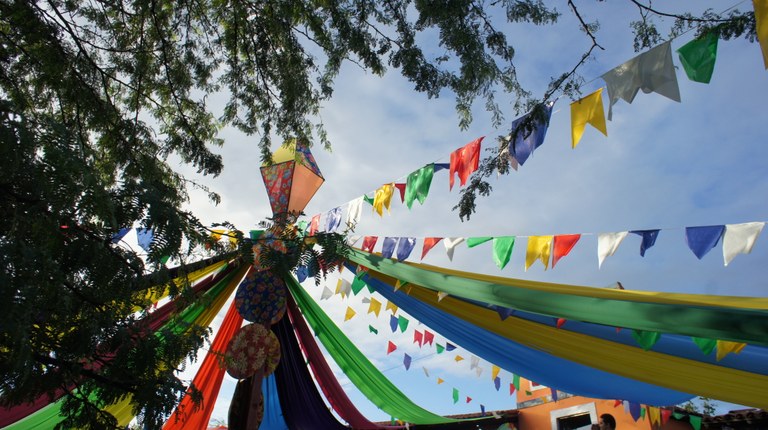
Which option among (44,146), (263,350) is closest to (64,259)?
(44,146)

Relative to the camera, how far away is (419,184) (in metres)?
3.68

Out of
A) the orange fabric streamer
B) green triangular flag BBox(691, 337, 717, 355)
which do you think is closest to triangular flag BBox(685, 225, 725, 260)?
green triangular flag BBox(691, 337, 717, 355)

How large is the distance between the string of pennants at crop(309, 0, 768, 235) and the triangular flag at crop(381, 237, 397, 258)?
58 cm

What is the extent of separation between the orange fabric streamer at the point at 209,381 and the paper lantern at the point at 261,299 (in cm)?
39

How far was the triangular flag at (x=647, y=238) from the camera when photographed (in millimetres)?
3125

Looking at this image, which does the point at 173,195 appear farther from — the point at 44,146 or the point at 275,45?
the point at 275,45

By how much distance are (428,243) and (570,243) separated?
42.8 inches

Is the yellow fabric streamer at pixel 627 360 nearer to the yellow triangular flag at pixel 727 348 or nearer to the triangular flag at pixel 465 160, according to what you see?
the yellow triangular flag at pixel 727 348

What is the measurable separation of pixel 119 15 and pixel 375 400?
4.12m

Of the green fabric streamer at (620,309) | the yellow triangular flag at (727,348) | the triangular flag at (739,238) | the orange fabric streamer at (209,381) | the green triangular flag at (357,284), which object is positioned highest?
the triangular flag at (739,238)

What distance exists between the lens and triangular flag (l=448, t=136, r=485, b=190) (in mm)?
3262

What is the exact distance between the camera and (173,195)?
186 cm

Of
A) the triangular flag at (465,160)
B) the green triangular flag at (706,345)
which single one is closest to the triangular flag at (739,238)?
the green triangular flag at (706,345)

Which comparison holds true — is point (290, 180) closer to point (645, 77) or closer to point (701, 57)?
point (645, 77)
